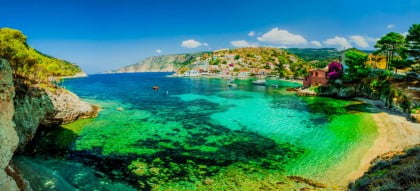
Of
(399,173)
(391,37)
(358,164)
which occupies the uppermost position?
(391,37)

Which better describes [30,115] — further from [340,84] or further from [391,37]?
[391,37]

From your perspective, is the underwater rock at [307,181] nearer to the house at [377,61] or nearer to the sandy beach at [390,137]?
the sandy beach at [390,137]

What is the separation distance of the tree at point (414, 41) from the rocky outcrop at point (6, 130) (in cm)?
5909

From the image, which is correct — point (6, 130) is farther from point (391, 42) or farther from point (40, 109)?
point (391, 42)

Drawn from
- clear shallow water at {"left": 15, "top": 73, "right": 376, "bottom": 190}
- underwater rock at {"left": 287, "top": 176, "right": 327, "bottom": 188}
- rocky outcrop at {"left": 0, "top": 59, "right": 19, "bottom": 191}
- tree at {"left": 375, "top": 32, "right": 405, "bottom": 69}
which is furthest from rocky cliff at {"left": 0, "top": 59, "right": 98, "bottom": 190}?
tree at {"left": 375, "top": 32, "right": 405, "bottom": 69}

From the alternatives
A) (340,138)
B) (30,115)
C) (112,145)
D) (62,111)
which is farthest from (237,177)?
(62,111)

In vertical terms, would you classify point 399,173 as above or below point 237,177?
above

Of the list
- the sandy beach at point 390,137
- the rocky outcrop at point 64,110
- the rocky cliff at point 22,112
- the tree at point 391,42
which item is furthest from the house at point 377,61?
the rocky outcrop at point 64,110

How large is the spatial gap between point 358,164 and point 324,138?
301 inches

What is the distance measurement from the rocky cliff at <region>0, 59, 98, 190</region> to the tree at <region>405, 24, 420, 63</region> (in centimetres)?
→ 5816

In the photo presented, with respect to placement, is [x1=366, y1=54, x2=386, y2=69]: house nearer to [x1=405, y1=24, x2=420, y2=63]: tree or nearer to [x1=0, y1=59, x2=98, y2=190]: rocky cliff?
[x1=405, y1=24, x2=420, y2=63]: tree

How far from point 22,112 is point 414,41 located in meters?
61.9

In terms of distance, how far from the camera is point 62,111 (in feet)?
105

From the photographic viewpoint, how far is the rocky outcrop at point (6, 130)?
38.8ft
